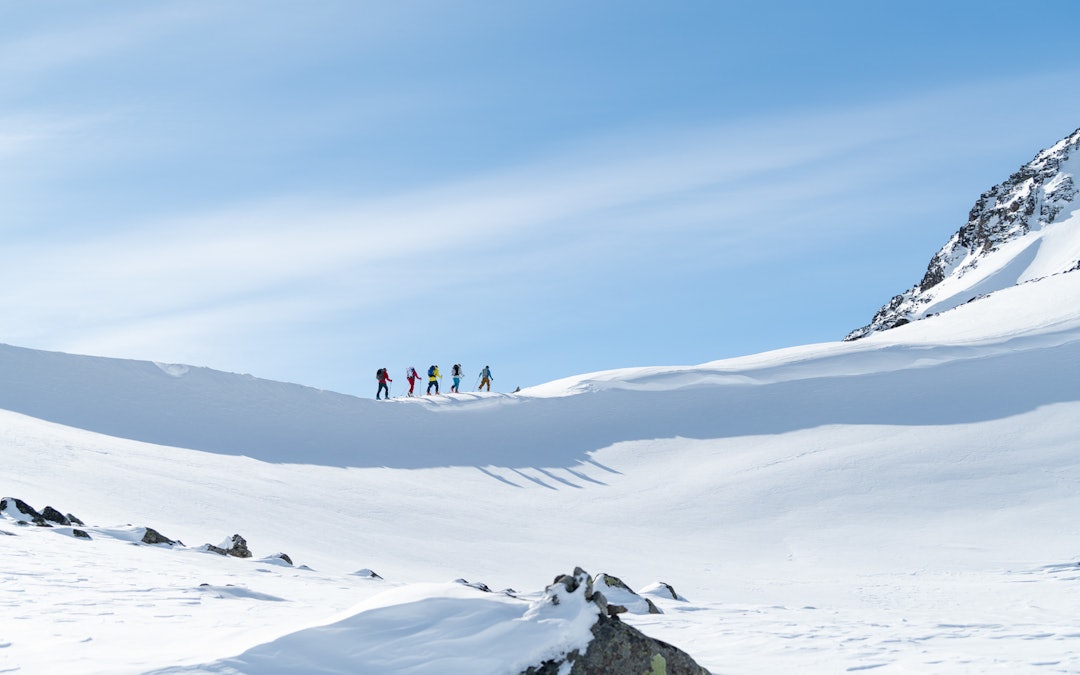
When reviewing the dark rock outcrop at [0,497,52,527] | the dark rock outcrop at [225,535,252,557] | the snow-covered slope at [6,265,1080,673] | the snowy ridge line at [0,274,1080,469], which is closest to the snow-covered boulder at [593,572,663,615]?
the snow-covered slope at [6,265,1080,673]

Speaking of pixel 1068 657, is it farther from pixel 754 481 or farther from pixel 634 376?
pixel 634 376

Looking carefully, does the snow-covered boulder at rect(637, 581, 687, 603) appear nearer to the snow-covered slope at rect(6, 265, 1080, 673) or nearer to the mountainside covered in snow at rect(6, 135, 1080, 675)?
the mountainside covered in snow at rect(6, 135, 1080, 675)

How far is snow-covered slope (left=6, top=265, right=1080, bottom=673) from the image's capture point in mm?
7828

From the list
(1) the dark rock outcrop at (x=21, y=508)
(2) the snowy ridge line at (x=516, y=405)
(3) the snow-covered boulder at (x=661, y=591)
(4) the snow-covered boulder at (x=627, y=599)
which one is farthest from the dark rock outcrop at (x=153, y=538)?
(2) the snowy ridge line at (x=516, y=405)

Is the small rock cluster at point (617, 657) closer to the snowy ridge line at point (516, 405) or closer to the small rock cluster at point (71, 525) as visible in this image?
the small rock cluster at point (71, 525)

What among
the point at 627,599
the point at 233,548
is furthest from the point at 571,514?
the point at 627,599

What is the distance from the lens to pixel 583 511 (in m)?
22.6

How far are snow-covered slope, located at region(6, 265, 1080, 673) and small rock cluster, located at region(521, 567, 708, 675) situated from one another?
0.16 meters

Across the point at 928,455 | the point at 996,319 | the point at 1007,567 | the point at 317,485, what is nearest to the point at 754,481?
the point at 928,455

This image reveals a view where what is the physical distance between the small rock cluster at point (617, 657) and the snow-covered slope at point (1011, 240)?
370 feet

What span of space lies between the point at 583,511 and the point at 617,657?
52.9 ft

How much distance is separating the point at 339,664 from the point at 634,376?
1098 inches

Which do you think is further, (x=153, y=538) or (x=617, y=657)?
(x=153, y=538)

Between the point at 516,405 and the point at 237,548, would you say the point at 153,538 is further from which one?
the point at 516,405
